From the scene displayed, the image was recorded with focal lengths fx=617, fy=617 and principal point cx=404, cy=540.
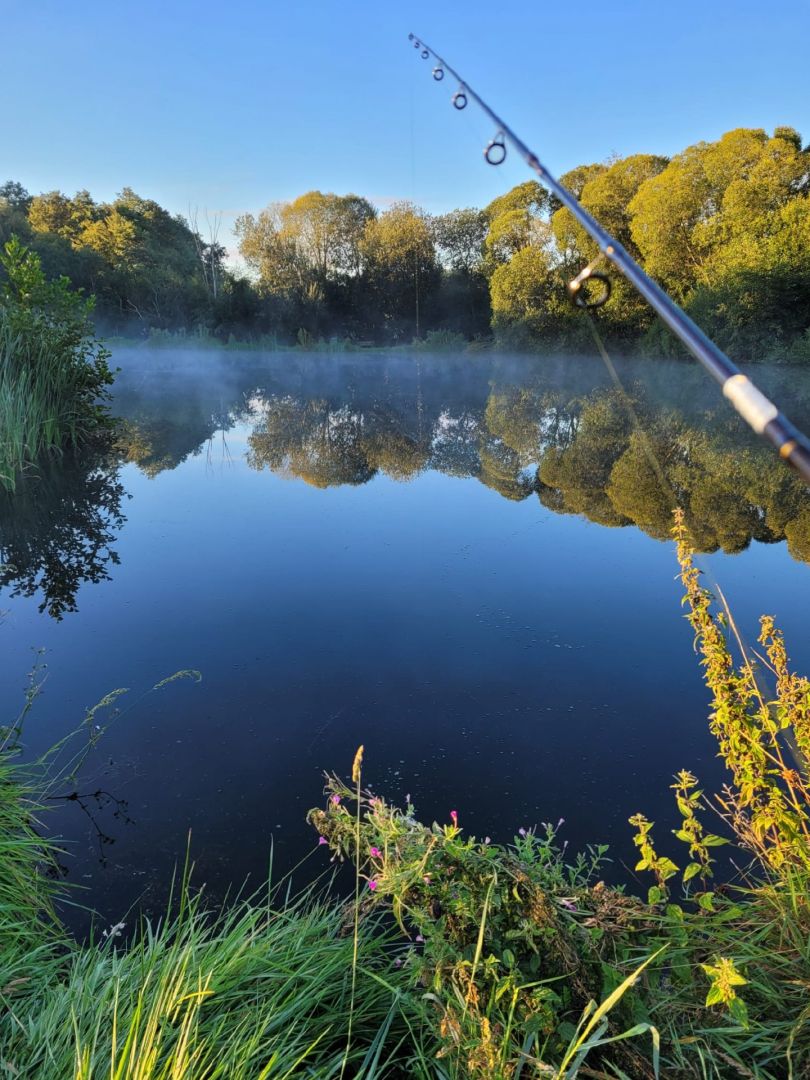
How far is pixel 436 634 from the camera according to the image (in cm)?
415

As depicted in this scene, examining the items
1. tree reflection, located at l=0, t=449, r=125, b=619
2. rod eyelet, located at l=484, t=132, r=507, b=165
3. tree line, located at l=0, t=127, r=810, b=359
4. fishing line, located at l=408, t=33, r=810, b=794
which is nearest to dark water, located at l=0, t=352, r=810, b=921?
tree reflection, located at l=0, t=449, r=125, b=619

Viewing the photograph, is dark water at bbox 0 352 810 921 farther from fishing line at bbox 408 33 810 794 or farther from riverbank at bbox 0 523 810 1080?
fishing line at bbox 408 33 810 794

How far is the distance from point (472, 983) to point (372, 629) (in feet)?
10.0

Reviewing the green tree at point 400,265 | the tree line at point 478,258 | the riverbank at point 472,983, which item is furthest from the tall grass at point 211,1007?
the green tree at point 400,265

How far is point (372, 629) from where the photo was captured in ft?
13.9

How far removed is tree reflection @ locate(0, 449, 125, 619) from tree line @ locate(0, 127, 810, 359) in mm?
17721

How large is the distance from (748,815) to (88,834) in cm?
269

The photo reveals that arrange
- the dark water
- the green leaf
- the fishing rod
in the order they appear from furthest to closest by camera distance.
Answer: the dark water < the green leaf < the fishing rod

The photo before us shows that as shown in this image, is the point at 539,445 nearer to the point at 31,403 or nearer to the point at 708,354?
the point at 31,403

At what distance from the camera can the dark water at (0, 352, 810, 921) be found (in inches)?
106

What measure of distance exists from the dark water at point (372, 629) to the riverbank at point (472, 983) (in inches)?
30.1

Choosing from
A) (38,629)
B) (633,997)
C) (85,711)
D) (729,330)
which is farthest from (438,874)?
(729,330)

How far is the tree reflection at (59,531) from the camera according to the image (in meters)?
4.98

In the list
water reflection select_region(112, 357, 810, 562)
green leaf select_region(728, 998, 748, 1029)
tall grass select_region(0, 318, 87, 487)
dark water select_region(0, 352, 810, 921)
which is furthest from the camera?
tall grass select_region(0, 318, 87, 487)
